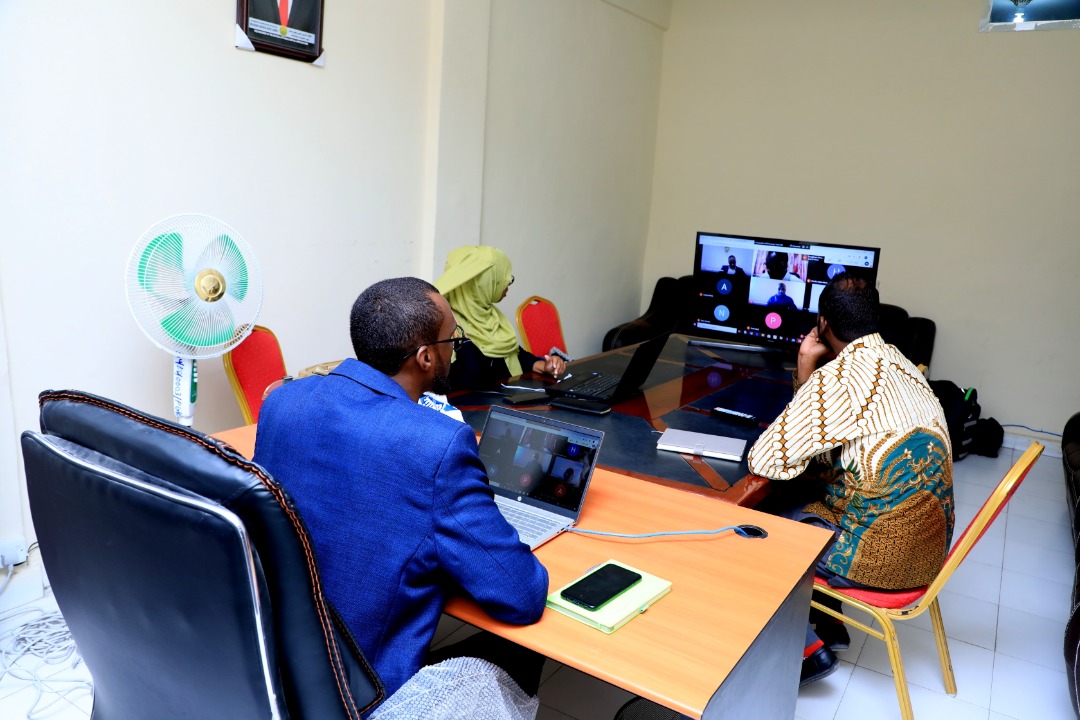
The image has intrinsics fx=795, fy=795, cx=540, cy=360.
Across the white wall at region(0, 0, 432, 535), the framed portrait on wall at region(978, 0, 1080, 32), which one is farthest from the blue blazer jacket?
the framed portrait on wall at region(978, 0, 1080, 32)

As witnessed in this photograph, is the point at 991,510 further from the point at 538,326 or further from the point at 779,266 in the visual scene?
the point at 538,326

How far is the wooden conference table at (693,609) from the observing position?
1.24 m

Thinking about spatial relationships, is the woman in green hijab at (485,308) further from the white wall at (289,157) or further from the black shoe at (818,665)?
the black shoe at (818,665)

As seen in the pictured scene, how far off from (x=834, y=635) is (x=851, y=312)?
3.57ft

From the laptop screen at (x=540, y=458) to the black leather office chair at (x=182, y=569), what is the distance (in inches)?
30.8

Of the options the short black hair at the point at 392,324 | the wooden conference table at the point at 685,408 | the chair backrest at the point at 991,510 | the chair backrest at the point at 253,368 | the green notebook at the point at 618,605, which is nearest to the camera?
the green notebook at the point at 618,605

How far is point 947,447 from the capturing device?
2.18 m

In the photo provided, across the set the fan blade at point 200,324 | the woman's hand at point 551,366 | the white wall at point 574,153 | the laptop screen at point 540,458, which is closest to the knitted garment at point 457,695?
the laptop screen at point 540,458

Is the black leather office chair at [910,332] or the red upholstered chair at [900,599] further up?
the black leather office chair at [910,332]

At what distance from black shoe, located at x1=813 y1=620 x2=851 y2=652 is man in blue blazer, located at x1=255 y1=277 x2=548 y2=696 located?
1.64 meters

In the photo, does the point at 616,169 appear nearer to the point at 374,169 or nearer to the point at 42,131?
the point at 374,169

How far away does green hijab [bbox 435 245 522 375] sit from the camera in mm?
3324

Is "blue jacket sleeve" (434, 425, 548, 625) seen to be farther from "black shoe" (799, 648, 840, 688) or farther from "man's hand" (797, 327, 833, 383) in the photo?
"man's hand" (797, 327, 833, 383)

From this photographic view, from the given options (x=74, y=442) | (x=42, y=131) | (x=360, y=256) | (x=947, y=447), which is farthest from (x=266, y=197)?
(x=947, y=447)
